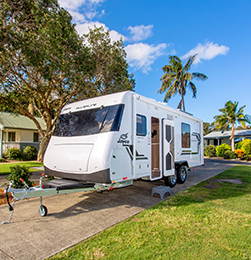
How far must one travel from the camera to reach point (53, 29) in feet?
33.2

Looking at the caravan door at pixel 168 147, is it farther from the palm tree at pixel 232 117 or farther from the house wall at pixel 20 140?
the palm tree at pixel 232 117

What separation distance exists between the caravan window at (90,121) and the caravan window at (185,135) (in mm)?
4241

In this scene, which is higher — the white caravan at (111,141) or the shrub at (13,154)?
the white caravan at (111,141)

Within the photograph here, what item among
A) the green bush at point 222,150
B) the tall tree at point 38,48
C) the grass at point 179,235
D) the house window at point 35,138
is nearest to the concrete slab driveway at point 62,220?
the grass at point 179,235

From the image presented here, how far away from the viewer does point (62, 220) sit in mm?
4523

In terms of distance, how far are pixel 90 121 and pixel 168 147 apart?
2952 mm

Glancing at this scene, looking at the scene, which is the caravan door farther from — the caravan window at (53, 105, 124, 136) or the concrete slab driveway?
the caravan window at (53, 105, 124, 136)

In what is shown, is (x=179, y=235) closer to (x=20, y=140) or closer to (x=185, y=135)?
(x=185, y=135)

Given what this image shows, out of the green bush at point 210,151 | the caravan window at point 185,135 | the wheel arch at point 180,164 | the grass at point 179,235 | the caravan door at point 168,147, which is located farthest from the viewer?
the green bush at point 210,151

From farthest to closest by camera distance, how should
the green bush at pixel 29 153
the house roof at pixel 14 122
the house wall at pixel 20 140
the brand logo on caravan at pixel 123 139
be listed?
1. the house wall at pixel 20 140
2. the house roof at pixel 14 122
3. the green bush at pixel 29 153
4. the brand logo on caravan at pixel 123 139

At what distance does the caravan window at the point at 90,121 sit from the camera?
502 centimetres

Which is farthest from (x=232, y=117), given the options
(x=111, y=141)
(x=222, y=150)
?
(x=111, y=141)

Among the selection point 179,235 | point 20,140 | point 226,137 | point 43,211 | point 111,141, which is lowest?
point 179,235

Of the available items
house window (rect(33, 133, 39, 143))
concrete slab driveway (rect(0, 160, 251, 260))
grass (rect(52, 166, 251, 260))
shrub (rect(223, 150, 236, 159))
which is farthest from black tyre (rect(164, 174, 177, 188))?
shrub (rect(223, 150, 236, 159))
